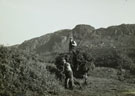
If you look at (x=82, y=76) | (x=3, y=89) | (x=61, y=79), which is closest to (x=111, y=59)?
(x=82, y=76)

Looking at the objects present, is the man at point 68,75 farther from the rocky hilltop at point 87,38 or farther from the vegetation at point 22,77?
the rocky hilltop at point 87,38

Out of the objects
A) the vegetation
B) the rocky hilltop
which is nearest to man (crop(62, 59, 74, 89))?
the vegetation

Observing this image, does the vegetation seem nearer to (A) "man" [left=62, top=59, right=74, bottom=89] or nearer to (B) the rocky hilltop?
(A) "man" [left=62, top=59, right=74, bottom=89]

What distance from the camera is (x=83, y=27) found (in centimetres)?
6000

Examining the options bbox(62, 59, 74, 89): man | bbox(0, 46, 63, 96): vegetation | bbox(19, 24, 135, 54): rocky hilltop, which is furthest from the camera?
bbox(19, 24, 135, 54): rocky hilltop

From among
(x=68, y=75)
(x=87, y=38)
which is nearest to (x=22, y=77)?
(x=68, y=75)

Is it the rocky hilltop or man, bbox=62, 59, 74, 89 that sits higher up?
the rocky hilltop

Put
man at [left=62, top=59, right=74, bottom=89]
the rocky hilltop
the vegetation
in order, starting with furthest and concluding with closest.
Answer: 1. the rocky hilltop
2. man at [left=62, top=59, right=74, bottom=89]
3. the vegetation

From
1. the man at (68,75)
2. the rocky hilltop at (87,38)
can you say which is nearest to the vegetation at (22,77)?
the man at (68,75)

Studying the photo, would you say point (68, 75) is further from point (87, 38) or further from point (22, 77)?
point (87, 38)

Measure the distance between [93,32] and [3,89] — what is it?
4728 cm

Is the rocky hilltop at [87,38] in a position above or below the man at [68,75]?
above

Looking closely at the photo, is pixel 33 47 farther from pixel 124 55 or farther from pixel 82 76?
pixel 82 76

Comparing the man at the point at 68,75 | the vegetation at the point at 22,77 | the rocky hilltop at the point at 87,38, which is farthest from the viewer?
the rocky hilltop at the point at 87,38
